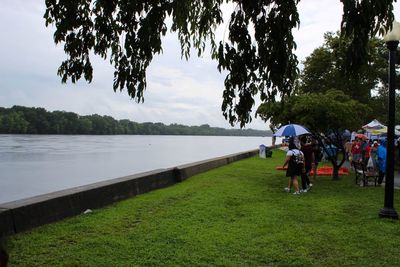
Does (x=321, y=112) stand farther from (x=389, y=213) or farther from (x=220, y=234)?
(x=220, y=234)

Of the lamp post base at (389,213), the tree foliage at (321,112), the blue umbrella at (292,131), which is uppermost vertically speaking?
the tree foliage at (321,112)

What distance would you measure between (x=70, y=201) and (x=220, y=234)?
3.33 metres

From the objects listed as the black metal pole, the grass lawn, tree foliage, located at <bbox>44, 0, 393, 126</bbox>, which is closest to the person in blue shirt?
the grass lawn

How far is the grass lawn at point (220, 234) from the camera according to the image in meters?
5.89

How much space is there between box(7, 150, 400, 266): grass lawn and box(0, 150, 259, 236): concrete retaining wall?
252mm

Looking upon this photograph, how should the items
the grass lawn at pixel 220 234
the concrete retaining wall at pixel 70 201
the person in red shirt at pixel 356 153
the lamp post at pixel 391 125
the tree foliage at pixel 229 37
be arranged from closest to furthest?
the tree foliage at pixel 229 37, the grass lawn at pixel 220 234, the concrete retaining wall at pixel 70 201, the lamp post at pixel 391 125, the person in red shirt at pixel 356 153

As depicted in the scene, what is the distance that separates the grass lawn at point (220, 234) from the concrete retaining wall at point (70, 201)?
0.83 feet

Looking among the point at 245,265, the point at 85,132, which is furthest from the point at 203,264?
the point at 85,132

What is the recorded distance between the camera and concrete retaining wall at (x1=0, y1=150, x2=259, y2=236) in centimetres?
709

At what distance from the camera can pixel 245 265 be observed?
18.5 ft

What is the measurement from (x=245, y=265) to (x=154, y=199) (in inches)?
218

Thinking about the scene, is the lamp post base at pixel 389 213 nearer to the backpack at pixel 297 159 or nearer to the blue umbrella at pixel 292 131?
the backpack at pixel 297 159

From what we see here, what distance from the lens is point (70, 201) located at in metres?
8.66

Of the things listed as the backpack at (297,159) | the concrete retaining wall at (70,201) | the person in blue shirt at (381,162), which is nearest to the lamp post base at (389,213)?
the backpack at (297,159)
